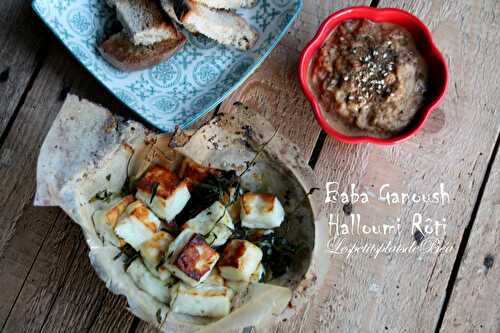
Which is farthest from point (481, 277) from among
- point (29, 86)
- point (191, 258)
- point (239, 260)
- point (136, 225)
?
point (29, 86)

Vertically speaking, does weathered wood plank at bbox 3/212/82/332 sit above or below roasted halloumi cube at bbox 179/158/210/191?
below

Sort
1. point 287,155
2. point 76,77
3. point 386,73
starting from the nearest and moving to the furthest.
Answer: point 287,155 < point 386,73 < point 76,77

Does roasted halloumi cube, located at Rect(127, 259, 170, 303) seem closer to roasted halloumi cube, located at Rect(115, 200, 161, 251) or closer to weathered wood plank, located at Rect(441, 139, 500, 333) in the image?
roasted halloumi cube, located at Rect(115, 200, 161, 251)

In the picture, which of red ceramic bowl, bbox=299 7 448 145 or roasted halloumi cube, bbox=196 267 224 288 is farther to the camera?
red ceramic bowl, bbox=299 7 448 145

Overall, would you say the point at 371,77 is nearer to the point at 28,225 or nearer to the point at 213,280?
the point at 213,280

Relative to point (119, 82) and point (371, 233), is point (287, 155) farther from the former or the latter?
point (119, 82)

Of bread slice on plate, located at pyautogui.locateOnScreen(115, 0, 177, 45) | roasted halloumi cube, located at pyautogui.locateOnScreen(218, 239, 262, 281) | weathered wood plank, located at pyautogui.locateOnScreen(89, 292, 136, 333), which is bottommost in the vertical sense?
weathered wood plank, located at pyautogui.locateOnScreen(89, 292, 136, 333)

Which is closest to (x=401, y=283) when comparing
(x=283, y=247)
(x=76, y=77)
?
(x=283, y=247)

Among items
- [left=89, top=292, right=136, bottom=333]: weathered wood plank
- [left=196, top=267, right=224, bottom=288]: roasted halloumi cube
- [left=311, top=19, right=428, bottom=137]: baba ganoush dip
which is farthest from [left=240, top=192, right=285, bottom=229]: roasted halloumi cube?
[left=89, top=292, right=136, bottom=333]: weathered wood plank
